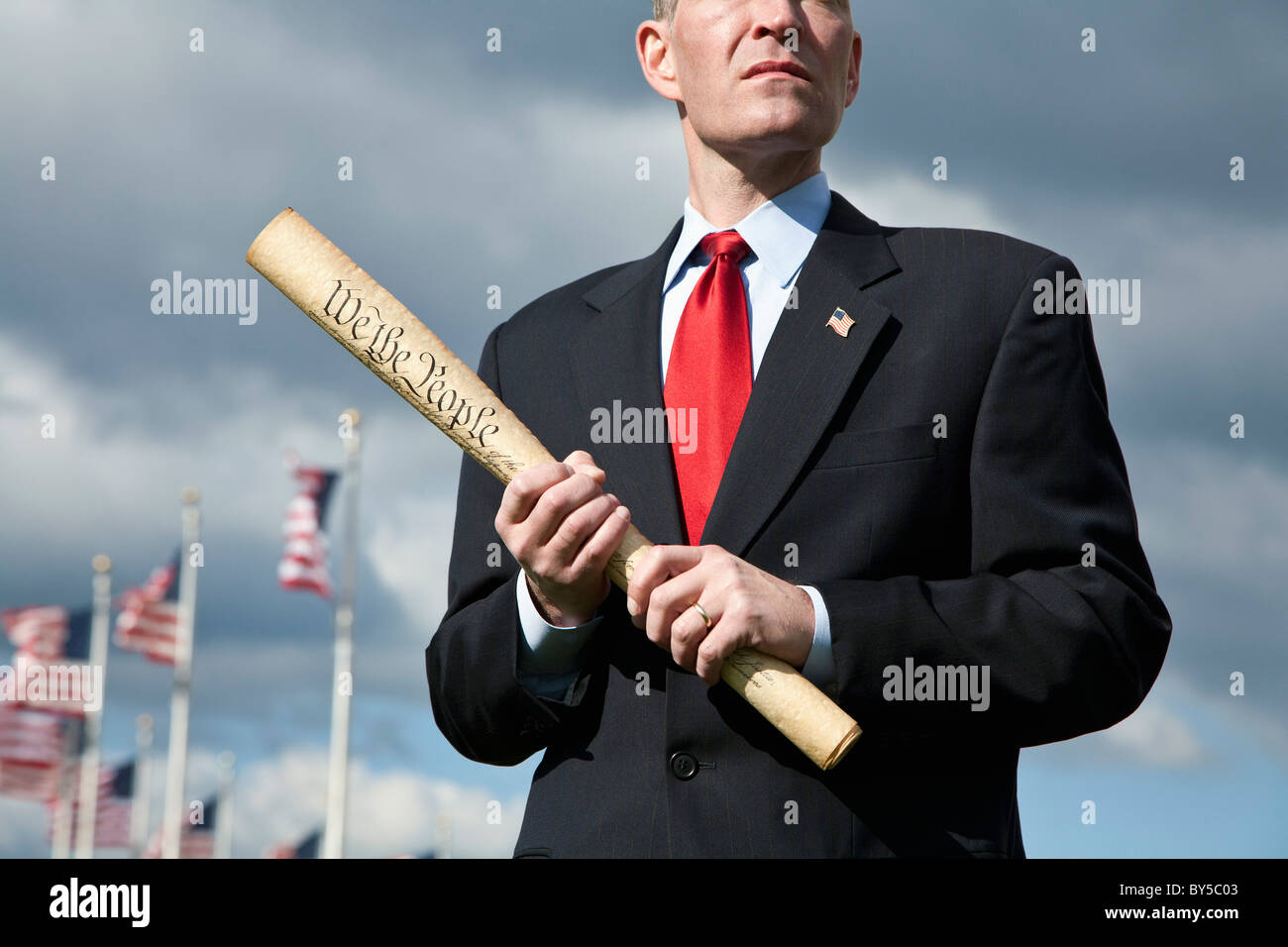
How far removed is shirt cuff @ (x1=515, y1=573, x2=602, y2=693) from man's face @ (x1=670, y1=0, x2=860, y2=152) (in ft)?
4.76

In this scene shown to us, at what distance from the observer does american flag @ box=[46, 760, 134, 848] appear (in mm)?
33244

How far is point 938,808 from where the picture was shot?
3.35 metres

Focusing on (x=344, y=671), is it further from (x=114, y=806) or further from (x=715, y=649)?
(x=715, y=649)

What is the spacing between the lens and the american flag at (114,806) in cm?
3324

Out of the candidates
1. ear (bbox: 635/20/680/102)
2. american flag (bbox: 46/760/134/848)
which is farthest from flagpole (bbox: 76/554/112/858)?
ear (bbox: 635/20/680/102)

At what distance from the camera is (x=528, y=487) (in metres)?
3.24

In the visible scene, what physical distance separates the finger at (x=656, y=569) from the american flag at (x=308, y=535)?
75.2 ft

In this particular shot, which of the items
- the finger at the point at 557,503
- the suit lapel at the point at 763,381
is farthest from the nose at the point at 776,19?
the finger at the point at 557,503

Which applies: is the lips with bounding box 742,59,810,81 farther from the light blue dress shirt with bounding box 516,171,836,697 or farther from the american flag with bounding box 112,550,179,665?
the american flag with bounding box 112,550,179,665

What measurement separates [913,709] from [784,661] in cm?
33

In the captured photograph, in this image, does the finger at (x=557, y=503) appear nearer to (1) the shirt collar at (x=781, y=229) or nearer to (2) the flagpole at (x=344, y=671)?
(1) the shirt collar at (x=781, y=229)

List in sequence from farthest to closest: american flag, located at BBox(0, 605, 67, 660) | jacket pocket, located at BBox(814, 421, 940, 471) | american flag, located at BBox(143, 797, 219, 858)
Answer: american flag, located at BBox(143, 797, 219, 858), american flag, located at BBox(0, 605, 67, 660), jacket pocket, located at BBox(814, 421, 940, 471)
